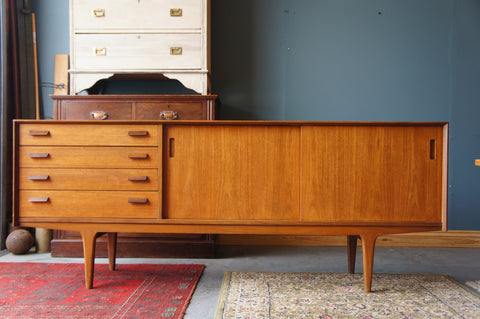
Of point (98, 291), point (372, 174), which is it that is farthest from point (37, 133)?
point (372, 174)

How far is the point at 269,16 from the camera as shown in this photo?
3.08 metres

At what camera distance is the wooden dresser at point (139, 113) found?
2617mm

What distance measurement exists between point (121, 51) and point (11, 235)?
165cm

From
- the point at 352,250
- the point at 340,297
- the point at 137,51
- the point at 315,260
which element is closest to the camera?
the point at 340,297

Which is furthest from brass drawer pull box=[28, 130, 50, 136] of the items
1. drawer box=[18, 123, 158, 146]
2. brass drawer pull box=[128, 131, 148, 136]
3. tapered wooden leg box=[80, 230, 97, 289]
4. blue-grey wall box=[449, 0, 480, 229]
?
blue-grey wall box=[449, 0, 480, 229]

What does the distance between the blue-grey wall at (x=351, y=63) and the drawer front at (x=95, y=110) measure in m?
0.54

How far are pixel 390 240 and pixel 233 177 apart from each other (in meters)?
1.92

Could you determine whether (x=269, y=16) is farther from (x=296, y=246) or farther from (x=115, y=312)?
(x=115, y=312)

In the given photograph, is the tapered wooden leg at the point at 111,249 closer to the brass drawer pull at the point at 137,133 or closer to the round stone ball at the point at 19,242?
the brass drawer pull at the point at 137,133

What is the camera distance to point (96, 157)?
1.83 m

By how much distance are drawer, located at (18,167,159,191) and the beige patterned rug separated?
74 cm

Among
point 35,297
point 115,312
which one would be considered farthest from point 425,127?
point 35,297

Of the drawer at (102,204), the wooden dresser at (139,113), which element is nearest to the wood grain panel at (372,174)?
the drawer at (102,204)

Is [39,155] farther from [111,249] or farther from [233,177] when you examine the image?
[233,177]
